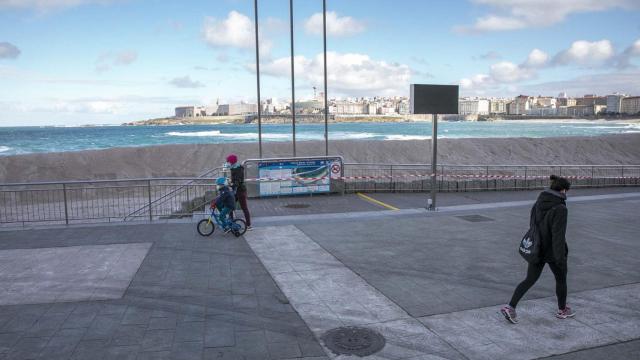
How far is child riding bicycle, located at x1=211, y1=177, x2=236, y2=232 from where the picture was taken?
1062 cm

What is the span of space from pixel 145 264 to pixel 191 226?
127 inches

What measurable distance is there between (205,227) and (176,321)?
4.81 m

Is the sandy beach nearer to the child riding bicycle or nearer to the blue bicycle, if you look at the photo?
the blue bicycle

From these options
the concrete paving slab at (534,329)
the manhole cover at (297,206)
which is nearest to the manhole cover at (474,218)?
the manhole cover at (297,206)

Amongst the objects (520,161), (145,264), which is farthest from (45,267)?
(520,161)

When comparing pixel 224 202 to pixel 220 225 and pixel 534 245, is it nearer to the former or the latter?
pixel 220 225

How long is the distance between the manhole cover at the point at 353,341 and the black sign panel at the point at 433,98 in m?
8.69

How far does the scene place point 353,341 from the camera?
5.58 m

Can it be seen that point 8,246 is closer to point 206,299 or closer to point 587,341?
point 206,299

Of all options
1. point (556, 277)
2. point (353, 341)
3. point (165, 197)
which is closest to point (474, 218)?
point (556, 277)

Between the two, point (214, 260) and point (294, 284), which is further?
point (214, 260)

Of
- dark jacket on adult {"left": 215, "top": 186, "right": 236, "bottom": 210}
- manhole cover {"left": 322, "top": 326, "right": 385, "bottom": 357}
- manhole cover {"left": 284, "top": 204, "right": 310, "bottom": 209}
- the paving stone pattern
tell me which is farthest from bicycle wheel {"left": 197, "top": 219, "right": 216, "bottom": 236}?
manhole cover {"left": 322, "top": 326, "right": 385, "bottom": 357}

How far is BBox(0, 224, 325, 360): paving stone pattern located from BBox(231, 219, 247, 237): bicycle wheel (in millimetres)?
1799

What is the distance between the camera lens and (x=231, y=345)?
17.9 feet
